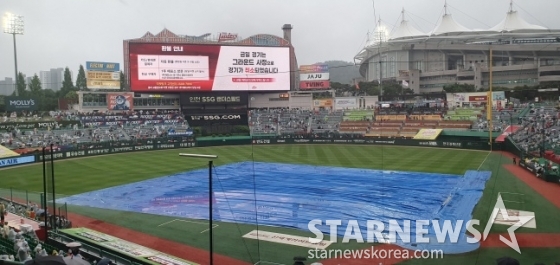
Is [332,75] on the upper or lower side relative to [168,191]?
upper

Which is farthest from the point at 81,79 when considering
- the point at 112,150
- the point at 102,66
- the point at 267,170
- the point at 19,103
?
the point at 267,170

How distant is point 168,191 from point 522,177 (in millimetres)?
19956

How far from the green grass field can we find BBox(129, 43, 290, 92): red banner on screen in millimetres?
11724

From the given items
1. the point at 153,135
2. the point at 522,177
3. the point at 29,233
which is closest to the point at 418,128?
the point at 522,177

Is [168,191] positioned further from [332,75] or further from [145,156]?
[332,75]

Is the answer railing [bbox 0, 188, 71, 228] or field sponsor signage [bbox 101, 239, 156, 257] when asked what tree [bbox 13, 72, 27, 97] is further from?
field sponsor signage [bbox 101, 239, 156, 257]

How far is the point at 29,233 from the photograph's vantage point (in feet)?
41.5

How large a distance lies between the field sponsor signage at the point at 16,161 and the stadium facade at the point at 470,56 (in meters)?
54.9

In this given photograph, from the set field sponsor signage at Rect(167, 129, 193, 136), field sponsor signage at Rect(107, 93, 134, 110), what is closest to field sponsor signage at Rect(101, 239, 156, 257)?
field sponsor signage at Rect(167, 129, 193, 136)

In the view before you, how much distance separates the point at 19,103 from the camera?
52156mm

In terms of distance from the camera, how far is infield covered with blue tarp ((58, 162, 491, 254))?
17.9m

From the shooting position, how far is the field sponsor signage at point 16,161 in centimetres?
3633

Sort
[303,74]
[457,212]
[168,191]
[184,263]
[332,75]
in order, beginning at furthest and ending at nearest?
[332,75]
[303,74]
[168,191]
[457,212]
[184,263]

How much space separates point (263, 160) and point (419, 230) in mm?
23106
